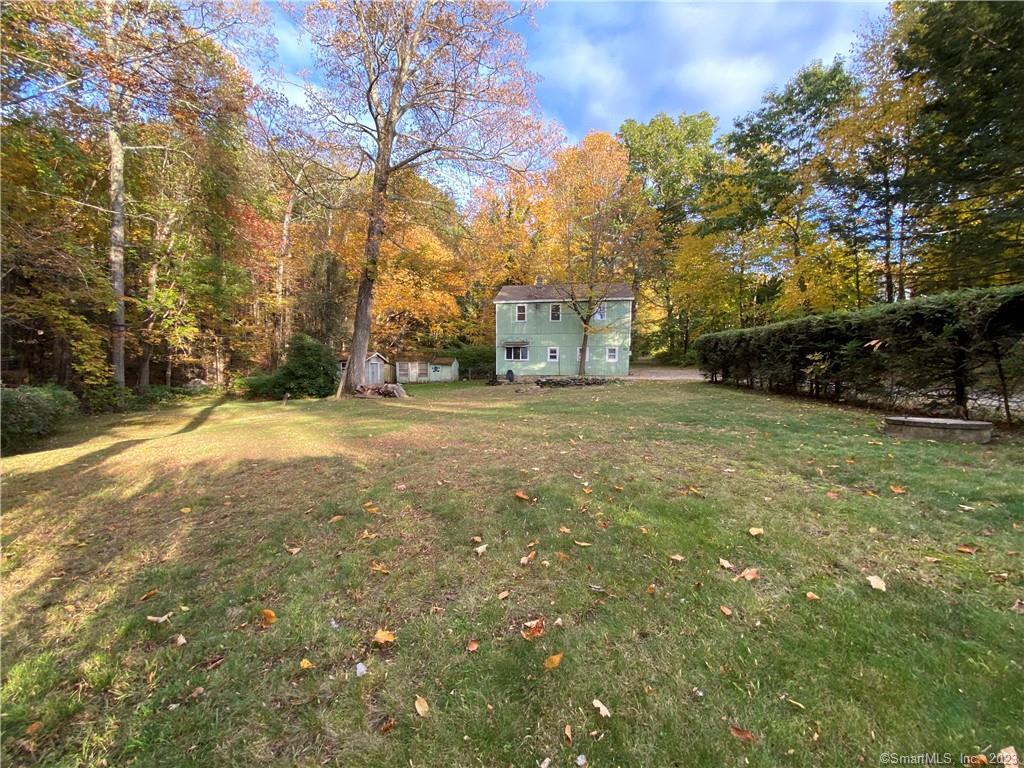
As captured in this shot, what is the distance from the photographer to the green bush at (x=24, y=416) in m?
7.44

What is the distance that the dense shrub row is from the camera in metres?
5.70

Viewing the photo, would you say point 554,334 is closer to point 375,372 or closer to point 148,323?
point 375,372

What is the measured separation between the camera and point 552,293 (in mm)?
26828

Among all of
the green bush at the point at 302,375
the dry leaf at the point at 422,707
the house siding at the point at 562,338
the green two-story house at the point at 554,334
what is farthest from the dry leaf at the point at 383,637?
the house siding at the point at 562,338

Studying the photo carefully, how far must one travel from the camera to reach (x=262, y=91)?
34.1 feet

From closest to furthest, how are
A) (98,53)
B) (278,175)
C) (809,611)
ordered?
(809,611) < (98,53) < (278,175)

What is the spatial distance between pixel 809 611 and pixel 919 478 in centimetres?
295

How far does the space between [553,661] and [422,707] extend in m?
0.67

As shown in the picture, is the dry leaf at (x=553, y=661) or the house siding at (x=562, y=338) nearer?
the dry leaf at (x=553, y=661)

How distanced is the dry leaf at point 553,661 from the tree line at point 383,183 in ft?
27.4

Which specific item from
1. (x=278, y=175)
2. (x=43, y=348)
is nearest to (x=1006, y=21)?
(x=278, y=175)

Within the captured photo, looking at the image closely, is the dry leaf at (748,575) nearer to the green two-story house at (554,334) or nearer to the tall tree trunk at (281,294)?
the tall tree trunk at (281,294)

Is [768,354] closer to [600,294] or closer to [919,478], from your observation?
[919,478]

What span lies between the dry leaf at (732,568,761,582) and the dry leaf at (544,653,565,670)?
133 cm
